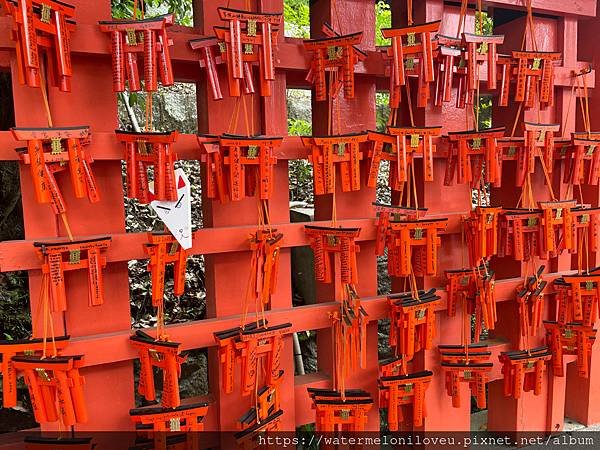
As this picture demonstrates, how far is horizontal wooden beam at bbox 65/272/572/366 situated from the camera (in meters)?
1.01

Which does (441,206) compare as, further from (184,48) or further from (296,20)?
(296,20)

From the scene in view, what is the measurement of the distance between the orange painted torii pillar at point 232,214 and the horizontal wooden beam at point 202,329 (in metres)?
0.03

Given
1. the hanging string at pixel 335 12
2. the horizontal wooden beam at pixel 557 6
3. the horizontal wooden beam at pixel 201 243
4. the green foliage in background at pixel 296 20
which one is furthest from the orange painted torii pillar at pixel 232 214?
the green foliage in background at pixel 296 20

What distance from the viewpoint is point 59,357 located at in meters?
0.95

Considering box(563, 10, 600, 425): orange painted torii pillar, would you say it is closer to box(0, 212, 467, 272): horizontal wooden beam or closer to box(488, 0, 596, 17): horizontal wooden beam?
box(488, 0, 596, 17): horizontal wooden beam

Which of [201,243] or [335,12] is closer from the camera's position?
[201,243]

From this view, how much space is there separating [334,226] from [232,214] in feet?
0.81

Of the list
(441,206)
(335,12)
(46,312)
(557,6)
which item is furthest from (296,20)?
(46,312)

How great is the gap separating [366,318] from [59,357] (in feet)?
2.23

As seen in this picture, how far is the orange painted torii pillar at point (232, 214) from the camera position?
1.11 meters

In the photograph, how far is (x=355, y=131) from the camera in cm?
124

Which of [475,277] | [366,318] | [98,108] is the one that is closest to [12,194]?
[98,108]

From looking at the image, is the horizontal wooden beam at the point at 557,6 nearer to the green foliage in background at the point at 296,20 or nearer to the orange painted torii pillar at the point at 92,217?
the orange painted torii pillar at the point at 92,217

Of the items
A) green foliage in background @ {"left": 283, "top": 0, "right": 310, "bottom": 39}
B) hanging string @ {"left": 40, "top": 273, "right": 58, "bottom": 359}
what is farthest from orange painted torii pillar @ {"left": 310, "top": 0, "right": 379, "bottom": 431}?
green foliage in background @ {"left": 283, "top": 0, "right": 310, "bottom": 39}
